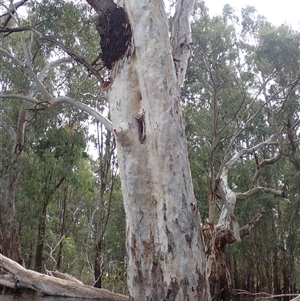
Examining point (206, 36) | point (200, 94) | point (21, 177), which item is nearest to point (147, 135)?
point (206, 36)

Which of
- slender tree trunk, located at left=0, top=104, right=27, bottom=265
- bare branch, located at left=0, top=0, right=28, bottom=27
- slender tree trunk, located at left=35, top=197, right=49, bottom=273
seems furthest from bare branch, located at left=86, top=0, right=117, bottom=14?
slender tree trunk, located at left=35, top=197, right=49, bottom=273

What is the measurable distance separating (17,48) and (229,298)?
9.43 m

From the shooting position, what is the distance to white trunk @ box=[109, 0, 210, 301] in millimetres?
3006

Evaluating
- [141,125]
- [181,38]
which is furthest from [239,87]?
[141,125]

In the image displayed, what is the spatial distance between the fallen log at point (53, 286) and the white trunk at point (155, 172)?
356 centimetres

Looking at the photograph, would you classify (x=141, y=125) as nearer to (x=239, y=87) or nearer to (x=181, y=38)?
(x=181, y=38)

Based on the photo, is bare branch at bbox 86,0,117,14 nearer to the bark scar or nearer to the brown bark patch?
the brown bark patch

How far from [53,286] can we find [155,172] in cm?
416

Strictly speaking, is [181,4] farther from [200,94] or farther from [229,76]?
[200,94]

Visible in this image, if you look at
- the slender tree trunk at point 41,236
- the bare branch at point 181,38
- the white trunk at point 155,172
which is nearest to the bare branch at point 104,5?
the white trunk at point 155,172

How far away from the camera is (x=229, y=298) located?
24.6 ft

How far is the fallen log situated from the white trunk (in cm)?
356

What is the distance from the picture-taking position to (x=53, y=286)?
6617 millimetres

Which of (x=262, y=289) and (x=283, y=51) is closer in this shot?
(x=283, y=51)
